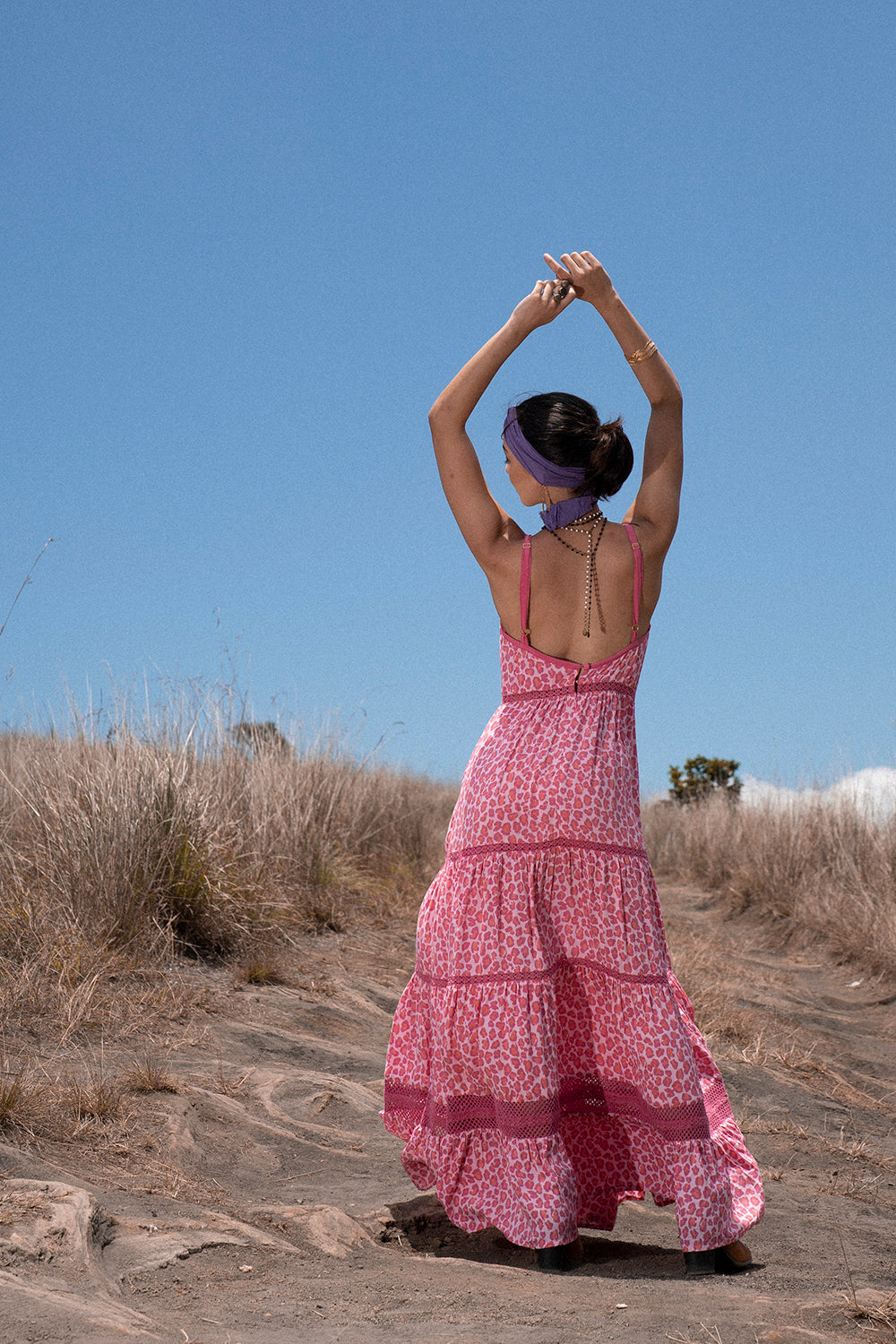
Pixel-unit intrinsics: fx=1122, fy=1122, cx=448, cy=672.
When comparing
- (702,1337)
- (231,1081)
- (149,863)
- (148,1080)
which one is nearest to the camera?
(702,1337)

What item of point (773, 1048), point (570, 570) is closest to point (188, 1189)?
point (570, 570)

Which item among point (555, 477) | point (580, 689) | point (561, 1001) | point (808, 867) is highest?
point (555, 477)

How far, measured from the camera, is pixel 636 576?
8.98 feet

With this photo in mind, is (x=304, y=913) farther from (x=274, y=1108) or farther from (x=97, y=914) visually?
(x=274, y=1108)

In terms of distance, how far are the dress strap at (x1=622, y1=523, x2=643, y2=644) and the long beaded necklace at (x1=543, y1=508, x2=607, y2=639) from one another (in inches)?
2.9

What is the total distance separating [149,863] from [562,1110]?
10.6ft

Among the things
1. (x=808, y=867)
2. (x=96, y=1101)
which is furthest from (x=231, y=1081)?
(x=808, y=867)

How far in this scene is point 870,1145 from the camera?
14.7 ft

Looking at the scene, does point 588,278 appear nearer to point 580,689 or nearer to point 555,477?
point 555,477

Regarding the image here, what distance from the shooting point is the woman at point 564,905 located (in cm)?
260

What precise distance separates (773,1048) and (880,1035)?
1243 mm

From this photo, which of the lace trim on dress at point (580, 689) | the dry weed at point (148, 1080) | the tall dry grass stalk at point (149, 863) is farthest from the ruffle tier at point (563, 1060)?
the tall dry grass stalk at point (149, 863)

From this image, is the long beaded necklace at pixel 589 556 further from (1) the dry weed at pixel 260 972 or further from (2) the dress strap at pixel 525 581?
(1) the dry weed at pixel 260 972

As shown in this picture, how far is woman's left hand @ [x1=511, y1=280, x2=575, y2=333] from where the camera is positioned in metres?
2.78
